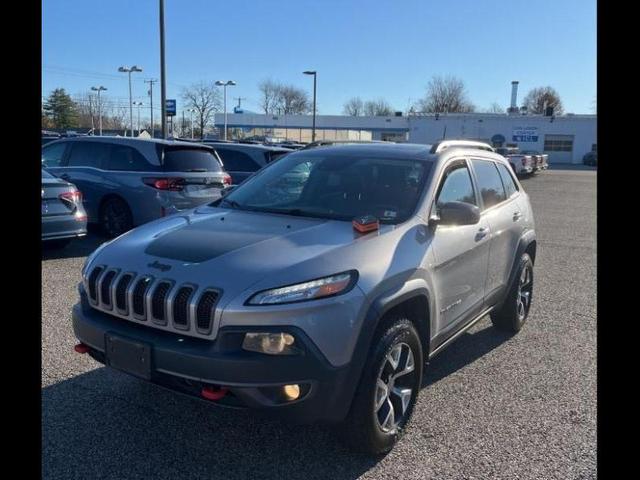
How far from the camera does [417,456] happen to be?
318 centimetres

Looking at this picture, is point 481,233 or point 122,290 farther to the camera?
point 481,233

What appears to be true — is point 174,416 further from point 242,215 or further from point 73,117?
point 73,117

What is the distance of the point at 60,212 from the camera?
7746 millimetres

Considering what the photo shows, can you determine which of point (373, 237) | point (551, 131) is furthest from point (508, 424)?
point (551, 131)

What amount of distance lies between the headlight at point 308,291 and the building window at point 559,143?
59.5 metres

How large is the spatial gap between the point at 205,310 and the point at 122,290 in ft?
1.89

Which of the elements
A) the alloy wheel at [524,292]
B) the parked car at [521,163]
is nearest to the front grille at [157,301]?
the alloy wheel at [524,292]

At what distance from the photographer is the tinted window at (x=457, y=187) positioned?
3.99m

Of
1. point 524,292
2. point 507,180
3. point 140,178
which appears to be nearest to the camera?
point 507,180

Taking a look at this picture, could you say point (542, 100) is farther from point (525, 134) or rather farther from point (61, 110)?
point (61, 110)

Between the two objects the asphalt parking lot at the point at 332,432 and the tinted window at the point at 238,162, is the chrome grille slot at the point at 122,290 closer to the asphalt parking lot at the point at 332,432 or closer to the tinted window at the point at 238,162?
the asphalt parking lot at the point at 332,432

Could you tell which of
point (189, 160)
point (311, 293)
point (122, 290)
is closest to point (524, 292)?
point (311, 293)

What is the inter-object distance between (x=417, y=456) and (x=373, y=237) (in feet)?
4.10

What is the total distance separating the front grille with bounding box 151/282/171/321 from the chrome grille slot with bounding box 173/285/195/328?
0.24ft
